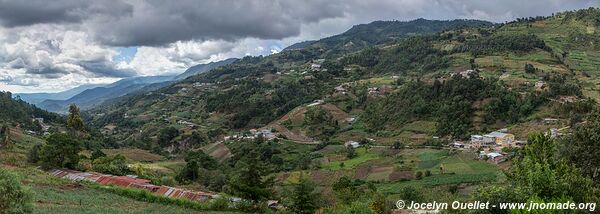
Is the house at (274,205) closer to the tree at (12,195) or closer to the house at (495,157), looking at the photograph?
the tree at (12,195)

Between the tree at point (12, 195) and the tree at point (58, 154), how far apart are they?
116ft

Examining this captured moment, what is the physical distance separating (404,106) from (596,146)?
7478 centimetres

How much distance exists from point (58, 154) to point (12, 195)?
37229mm

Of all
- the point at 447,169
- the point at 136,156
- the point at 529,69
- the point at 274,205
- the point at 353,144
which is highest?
the point at 529,69

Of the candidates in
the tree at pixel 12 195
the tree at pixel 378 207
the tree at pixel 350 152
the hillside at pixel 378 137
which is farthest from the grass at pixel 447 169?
the tree at pixel 12 195

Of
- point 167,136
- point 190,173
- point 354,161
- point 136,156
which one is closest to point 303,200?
point 190,173

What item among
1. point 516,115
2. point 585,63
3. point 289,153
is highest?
point 585,63

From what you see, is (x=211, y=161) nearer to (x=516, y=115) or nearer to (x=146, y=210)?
(x=146, y=210)

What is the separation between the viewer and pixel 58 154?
54.7 m

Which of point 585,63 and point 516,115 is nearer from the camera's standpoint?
point 516,115

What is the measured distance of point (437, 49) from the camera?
170 metres

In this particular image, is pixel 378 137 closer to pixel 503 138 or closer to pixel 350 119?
pixel 350 119

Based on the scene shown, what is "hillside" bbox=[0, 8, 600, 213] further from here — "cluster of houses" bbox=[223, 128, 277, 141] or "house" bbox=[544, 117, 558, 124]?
"cluster of houses" bbox=[223, 128, 277, 141]

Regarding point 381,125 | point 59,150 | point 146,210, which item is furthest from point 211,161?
A: point 146,210
